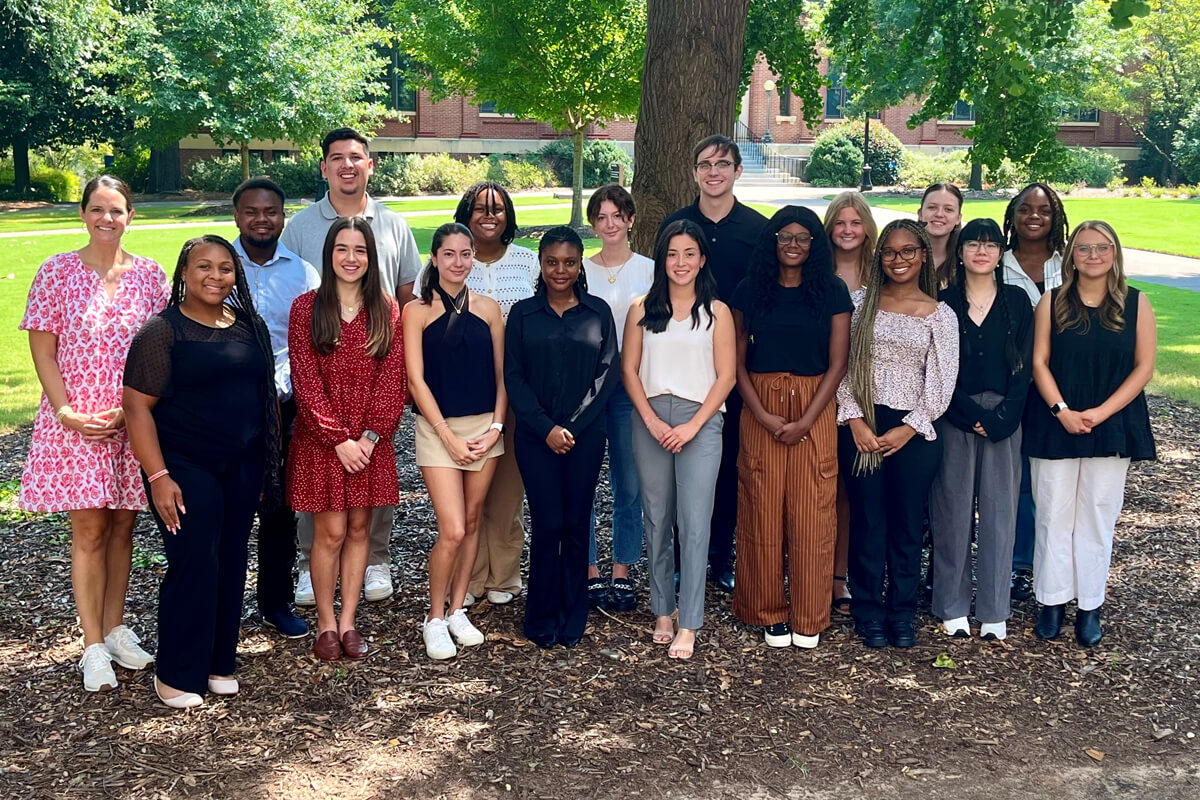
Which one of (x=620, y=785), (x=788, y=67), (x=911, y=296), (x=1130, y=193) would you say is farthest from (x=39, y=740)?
(x=1130, y=193)

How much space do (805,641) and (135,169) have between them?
40889 millimetres

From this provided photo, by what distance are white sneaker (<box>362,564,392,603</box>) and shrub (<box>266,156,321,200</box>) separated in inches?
1322

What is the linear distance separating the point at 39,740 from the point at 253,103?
3192 cm

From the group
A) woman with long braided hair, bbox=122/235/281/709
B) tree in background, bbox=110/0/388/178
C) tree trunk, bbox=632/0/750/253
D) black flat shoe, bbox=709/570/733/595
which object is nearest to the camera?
woman with long braided hair, bbox=122/235/281/709

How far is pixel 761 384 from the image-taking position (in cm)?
533

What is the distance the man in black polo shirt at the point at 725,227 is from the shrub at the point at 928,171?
36.4 m

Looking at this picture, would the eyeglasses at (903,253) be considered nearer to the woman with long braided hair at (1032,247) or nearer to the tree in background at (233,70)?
the woman with long braided hair at (1032,247)

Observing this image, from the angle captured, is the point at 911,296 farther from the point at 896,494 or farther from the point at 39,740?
the point at 39,740

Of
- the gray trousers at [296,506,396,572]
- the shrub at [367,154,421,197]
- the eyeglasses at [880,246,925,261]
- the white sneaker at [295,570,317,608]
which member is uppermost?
the shrub at [367,154,421,197]

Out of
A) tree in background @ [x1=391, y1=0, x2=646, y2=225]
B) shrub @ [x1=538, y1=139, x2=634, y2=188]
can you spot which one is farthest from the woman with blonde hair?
shrub @ [x1=538, y1=139, x2=634, y2=188]

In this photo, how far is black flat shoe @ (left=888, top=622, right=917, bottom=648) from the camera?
538cm

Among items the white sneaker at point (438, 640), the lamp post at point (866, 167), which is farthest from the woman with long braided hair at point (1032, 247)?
the lamp post at point (866, 167)

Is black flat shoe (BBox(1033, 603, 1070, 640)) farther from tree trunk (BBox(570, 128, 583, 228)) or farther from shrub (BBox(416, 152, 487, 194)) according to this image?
shrub (BBox(416, 152, 487, 194))

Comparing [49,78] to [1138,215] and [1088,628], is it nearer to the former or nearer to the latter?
[1138,215]
